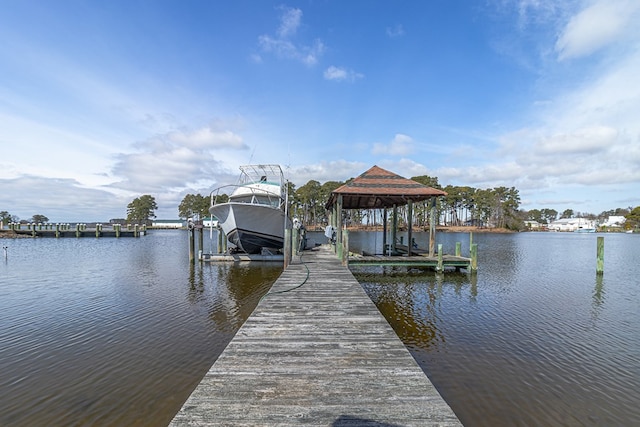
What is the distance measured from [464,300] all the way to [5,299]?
16.7 metres

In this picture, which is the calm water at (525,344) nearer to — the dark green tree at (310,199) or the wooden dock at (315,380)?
the wooden dock at (315,380)

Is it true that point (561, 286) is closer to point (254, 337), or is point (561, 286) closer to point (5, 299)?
point (254, 337)

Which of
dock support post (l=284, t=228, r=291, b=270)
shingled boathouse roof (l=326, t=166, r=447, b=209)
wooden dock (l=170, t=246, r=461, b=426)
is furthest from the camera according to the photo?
shingled boathouse roof (l=326, t=166, r=447, b=209)

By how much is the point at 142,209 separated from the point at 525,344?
11488cm

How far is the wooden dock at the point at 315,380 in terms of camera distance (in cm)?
278

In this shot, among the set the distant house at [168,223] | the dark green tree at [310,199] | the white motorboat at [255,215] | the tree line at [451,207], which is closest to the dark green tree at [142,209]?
the distant house at [168,223]

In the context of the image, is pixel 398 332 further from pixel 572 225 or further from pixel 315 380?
pixel 572 225

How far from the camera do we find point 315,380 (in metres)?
3.45

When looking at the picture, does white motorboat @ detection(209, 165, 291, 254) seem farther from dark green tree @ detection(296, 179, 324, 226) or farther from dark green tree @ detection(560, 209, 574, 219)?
dark green tree @ detection(560, 209, 574, 219)

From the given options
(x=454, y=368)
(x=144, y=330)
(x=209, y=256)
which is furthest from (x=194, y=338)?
(x=209, y=256)

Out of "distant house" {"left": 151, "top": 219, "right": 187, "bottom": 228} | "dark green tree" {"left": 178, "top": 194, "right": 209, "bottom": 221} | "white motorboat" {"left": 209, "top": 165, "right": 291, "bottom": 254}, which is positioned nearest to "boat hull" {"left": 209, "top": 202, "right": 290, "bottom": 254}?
"white motorboat" {"left": 209, "top": 165, "right": 291, "bottom": 254}

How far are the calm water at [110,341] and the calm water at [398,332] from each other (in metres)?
0.03

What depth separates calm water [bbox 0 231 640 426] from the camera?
4.89m

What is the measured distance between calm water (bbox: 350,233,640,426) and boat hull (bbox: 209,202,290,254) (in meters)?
7.11
